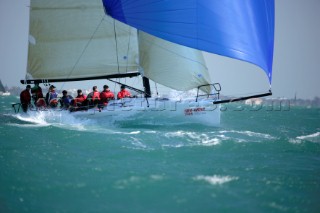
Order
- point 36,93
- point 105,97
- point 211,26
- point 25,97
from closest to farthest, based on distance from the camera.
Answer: point 211,26 → point 105,97 → point 25,97 → point 36,93

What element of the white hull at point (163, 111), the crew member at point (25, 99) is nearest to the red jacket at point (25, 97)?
the crew member at point (25, 99)

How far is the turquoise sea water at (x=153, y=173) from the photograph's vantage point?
23.8 ft

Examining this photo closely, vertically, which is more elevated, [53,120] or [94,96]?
[94,96]

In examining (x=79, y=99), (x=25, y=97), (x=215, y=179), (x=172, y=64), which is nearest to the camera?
(x=215, y=179)

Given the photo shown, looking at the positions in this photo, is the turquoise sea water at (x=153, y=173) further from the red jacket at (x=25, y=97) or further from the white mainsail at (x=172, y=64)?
the red jacket at (x=25, y=97)

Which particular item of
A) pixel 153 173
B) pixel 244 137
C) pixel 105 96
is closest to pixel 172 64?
pixel 105 96

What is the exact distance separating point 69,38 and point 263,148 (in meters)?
12.5

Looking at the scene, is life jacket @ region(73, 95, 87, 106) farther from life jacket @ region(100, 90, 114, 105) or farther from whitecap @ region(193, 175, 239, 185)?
whitecap @ region(193, 175, 239, 185)

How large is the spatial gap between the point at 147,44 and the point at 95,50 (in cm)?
319

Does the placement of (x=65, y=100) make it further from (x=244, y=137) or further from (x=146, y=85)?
(x=244, y=137)

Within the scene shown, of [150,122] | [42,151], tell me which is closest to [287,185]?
[42,151]

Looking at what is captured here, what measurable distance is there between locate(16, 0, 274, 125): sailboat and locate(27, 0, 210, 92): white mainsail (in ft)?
0.17

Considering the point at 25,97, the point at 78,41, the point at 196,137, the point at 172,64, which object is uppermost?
the point at 78,41

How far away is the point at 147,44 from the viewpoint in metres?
18.5
